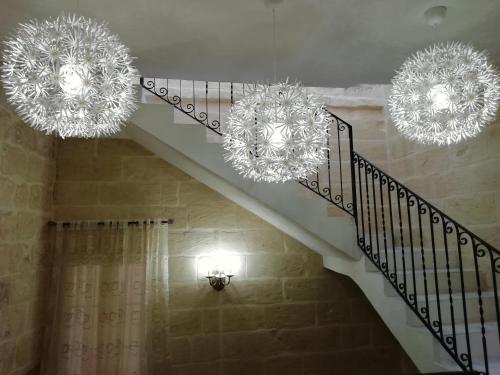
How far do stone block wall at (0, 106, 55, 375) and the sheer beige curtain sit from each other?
0.17 metres

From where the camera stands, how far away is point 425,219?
4.16 meters

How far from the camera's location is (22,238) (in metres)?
3.31

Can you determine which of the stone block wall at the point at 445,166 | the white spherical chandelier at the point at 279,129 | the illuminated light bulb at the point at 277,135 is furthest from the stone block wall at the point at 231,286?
the illuminated light bulb at the point at 277,135

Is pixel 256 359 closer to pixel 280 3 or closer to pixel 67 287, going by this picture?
pixel 67 287

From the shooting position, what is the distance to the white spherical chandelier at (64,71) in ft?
4.61

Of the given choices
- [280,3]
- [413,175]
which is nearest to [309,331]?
[413,175]

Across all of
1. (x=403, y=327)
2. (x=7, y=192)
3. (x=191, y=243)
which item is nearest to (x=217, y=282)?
(x=191, y=243)

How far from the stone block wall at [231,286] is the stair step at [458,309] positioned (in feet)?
5.28

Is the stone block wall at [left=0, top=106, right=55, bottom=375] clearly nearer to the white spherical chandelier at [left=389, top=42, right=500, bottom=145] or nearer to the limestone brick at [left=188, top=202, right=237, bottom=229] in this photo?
the limestone brick at [left=188, top=202, right=237, bottom=229]

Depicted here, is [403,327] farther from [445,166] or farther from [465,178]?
[445,166]

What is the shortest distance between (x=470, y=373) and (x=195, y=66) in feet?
9.89

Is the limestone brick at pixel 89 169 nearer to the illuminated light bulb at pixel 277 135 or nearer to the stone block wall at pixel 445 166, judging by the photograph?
the stone block wall at pixel 445 166

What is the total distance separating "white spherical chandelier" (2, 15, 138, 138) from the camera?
1405mm

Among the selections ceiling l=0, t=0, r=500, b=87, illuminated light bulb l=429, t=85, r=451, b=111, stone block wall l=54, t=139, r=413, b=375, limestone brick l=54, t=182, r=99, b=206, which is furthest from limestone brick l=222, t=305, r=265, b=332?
illuminated light bulb l=429, t=85, r=451, b=111
